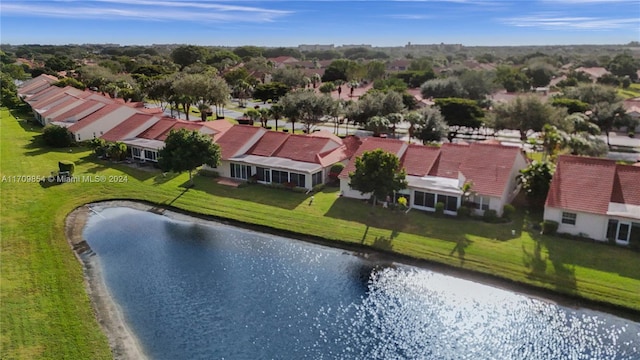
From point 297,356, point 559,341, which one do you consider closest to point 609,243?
point 559,341

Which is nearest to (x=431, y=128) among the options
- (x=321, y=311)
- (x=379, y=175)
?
(x=379, y=175)

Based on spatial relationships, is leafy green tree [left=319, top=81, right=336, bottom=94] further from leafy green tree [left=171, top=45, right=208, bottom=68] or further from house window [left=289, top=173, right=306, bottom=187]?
house window [left=289, top=173, right=306, bottom=187]

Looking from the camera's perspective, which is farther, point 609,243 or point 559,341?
point 609,243

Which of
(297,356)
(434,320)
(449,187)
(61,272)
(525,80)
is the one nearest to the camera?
(297,356)

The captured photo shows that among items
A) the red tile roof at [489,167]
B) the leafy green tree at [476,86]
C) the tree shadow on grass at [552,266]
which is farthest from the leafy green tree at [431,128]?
the leafy green tree at [476,86]

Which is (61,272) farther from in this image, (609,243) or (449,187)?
(609,243)
